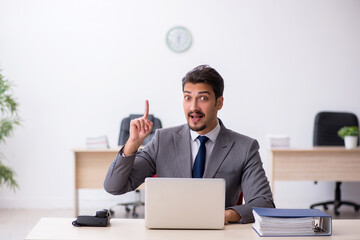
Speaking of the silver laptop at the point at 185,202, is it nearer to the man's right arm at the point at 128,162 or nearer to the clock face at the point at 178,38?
the man's right arm at the point at 128,162

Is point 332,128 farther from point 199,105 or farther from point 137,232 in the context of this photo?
point 137,232

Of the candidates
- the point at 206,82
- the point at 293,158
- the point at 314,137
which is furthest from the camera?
the point at 314,137

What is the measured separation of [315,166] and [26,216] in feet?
10.5

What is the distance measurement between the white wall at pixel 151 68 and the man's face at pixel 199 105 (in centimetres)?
326

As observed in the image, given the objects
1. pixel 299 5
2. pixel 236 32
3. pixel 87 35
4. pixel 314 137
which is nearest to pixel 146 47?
pixel 87 35

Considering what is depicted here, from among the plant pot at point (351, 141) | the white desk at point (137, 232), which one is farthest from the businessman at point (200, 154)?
the plant pot at point (351, 141)

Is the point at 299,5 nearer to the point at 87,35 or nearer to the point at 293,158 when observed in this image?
the point at 293,158

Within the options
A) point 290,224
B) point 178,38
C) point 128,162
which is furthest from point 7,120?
point 290,224

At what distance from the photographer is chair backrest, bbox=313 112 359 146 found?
5.08 m

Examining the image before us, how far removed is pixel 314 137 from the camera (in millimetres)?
5109

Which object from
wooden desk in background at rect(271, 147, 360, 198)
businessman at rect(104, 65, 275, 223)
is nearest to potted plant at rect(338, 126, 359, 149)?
wooden desk in background at rect(271, 147, 360, 198)

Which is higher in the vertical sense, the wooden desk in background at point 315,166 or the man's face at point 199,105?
the man's face at point 199,105

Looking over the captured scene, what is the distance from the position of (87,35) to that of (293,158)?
9.20ft

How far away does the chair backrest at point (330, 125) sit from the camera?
5.08 meters
